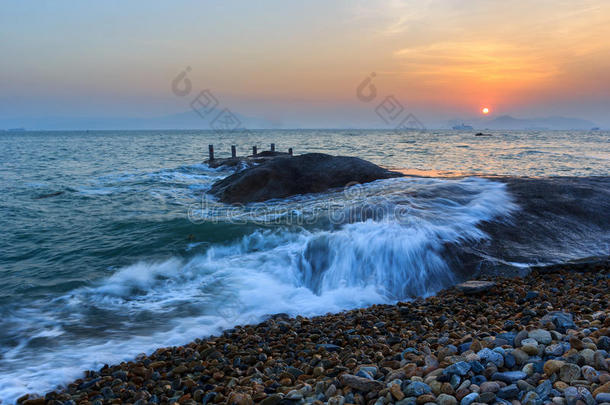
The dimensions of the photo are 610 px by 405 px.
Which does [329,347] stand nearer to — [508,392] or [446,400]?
[446,400]

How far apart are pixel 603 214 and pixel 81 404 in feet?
36.4

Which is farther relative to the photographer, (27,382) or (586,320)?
(27,382)

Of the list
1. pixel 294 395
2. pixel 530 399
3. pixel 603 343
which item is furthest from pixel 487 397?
pixel 294 395

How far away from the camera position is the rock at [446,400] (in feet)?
8.78

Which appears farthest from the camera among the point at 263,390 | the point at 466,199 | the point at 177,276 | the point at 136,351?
the point at 466,199

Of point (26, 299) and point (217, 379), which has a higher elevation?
point (217, 379)

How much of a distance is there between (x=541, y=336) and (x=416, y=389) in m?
1.41

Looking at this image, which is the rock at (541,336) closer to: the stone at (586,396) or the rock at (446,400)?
the stone at (586,396)

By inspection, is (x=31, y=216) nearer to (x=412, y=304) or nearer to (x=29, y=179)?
(x=29, y=179)

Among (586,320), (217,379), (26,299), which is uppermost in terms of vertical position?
(586,320)

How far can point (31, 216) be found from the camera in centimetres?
1411

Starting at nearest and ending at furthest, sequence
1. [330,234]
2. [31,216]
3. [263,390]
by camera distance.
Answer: [263,390], [330,234], [31,216]

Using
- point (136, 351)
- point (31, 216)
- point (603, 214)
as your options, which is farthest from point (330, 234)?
point (31, 216)

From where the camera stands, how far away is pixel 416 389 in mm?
2873
